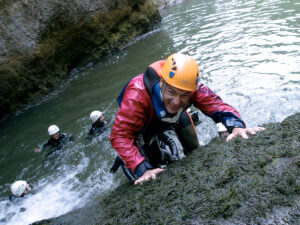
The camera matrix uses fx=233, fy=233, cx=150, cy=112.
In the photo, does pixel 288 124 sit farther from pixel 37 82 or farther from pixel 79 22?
pixel 79 22

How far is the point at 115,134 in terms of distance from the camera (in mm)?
3258

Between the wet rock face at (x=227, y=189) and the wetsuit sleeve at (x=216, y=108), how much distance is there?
0.39 meters

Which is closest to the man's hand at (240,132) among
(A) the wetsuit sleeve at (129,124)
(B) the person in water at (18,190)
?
(A) the wetsuit sleeve at (129,124)

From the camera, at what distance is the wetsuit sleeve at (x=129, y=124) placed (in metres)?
3.17

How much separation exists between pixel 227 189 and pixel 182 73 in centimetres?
141

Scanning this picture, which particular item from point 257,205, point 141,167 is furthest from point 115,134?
point 257,205

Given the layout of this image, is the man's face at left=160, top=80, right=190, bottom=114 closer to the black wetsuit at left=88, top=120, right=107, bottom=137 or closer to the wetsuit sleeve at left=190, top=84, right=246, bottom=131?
the wetsuit sleeve at left=190, top=84, right=246, bottom=131

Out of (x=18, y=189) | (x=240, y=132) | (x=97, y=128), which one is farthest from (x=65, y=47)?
(x=240, y=132)

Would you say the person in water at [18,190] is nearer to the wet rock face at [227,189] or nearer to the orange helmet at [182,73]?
the wet rock face at [227,189]

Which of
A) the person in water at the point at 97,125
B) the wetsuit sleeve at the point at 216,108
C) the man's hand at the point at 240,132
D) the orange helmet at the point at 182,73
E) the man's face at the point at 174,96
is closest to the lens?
the orange helmet at the point at 182,73

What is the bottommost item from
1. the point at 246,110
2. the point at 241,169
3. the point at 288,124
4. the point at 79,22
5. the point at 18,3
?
the point at 246,110

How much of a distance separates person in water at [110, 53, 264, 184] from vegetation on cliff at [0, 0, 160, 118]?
1050 centimetres

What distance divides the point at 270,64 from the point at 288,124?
5.66 metres

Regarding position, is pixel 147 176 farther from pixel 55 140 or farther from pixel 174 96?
pixel 55 140
